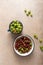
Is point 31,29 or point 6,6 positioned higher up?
point 6,6

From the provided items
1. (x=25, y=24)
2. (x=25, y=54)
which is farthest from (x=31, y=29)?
(x=25, y=54)

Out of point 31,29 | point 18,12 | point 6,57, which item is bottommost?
point 6,57

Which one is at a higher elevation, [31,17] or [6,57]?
[31,17]

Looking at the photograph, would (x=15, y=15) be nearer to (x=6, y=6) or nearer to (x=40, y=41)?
(x=6, y=6)

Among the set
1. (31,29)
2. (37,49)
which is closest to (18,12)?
(31,29)

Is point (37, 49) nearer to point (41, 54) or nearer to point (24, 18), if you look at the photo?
point (41, 54)
